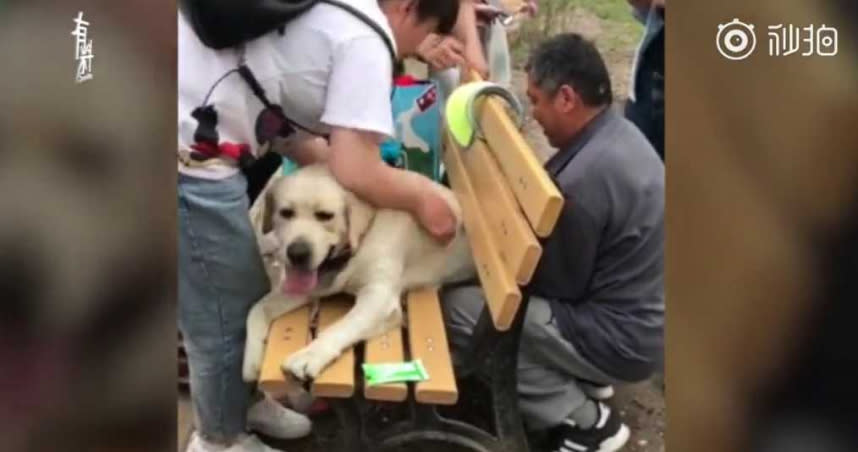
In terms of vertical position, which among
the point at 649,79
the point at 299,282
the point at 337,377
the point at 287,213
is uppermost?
the point at 649,79

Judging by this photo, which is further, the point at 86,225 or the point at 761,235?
the point at 86,225

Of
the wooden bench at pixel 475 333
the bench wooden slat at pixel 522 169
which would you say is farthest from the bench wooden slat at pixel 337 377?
the bench wooden slat at pixel 522 169

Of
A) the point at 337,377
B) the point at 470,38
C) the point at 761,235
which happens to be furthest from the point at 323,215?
the point at 761,235

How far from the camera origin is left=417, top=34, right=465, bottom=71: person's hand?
1.86 meters

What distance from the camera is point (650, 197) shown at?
1841 mm

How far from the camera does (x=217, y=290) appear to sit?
6.23ft

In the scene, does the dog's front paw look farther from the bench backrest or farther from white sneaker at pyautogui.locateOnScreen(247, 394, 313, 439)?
the bench backrest

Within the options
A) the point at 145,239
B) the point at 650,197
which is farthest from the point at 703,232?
the point at 145,239

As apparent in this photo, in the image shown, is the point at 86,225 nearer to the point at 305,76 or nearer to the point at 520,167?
the point at 305,76

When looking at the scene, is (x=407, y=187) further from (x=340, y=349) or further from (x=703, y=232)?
(x=703, y=232)

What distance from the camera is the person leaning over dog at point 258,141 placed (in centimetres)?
182

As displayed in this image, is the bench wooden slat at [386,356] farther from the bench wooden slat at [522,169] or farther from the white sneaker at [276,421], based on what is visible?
the bench wooden slat at [522,169]

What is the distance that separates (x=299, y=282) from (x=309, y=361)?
0.40ft

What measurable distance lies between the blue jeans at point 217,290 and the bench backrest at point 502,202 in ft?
1.08
